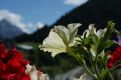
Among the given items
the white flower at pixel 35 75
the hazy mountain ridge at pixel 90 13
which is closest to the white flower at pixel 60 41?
the white flower at pixel 35 75

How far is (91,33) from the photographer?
2469mm

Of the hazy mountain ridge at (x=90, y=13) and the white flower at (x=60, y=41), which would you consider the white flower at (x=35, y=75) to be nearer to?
the white flower at (x=60, y=41)

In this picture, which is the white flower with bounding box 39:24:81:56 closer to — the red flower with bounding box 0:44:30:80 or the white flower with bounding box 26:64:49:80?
the red flower with bounding box 0:44:30:80

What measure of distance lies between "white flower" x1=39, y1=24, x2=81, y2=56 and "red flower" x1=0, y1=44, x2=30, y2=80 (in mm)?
249

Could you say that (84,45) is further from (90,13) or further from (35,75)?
(90,13)

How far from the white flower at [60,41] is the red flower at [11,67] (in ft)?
0.82

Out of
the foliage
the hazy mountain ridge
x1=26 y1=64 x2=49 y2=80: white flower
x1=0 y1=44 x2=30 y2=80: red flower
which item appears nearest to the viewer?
the foliage

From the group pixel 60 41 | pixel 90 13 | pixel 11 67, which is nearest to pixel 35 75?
pixel 11 67

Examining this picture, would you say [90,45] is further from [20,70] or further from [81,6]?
[81,6]

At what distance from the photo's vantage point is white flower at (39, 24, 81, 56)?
246 cm

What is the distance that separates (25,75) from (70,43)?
0.37 metres

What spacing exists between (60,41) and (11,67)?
352 millimetres

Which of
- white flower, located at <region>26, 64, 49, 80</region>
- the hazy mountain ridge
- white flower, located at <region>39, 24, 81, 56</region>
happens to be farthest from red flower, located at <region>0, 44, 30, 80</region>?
the hazy mountain ridge

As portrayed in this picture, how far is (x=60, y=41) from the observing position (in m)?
2.46
